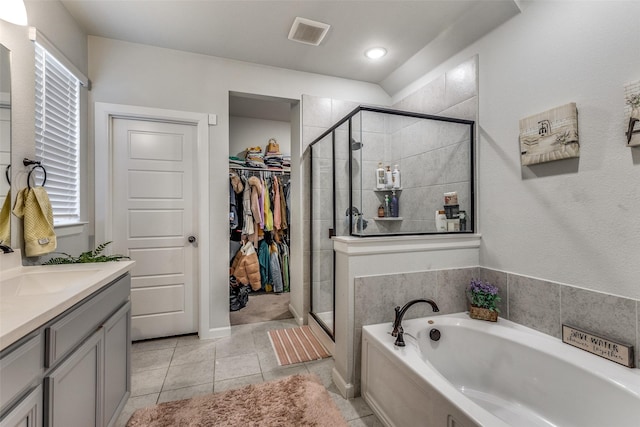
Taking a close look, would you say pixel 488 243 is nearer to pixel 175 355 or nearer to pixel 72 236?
pixel 175 355

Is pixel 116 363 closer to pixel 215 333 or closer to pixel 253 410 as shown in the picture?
pixel 253 410

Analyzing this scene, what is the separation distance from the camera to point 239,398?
1771mm

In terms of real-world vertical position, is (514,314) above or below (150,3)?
Result: below

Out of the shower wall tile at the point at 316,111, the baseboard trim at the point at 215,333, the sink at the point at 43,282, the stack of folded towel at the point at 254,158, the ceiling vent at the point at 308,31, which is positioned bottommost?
the baseboard trim at the point at 215,333

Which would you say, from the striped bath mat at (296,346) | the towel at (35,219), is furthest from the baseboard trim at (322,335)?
the towel at (35,219)

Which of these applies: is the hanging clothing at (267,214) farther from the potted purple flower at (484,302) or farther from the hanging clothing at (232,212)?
the potted purple flower at (484,302)

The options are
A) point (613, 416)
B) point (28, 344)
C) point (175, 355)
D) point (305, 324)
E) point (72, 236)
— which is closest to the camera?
point (28, 344)

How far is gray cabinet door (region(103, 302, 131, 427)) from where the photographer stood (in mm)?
1318

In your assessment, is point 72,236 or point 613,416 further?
point 72,236

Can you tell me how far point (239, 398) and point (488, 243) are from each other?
2029mm

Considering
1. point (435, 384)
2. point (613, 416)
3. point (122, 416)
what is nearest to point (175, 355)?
point (122, 416)

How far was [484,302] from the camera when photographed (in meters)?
1.92

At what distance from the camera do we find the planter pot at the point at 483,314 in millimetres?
1882

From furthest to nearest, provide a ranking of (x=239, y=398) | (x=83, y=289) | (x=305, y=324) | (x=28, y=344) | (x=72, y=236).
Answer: (x=305, y=324)
(x=72, y=236)
(x=239, y=398)
(x=83, y=289)
(x=28, y=344)
